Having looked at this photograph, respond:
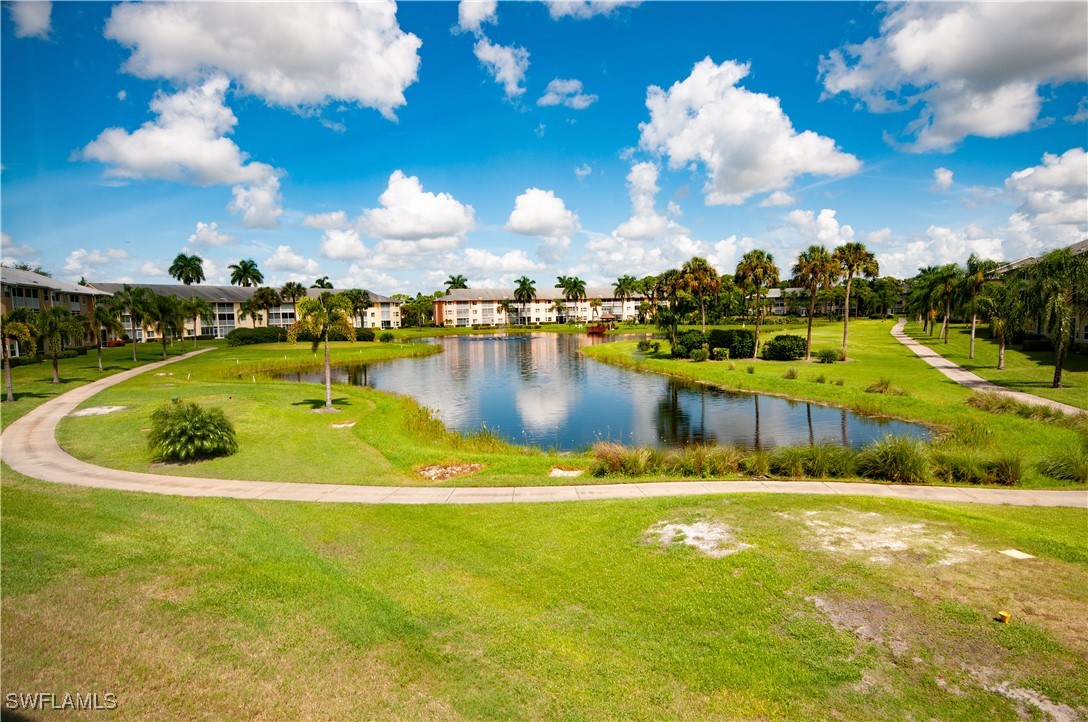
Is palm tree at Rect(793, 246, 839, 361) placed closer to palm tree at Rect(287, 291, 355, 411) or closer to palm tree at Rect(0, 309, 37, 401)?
palm tree at Rect(287, 291, 355, 411)

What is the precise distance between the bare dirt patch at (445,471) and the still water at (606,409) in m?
8.61

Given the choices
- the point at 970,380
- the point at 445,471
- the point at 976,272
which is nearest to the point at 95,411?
the point at 445,471

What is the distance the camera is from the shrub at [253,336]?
84.0m

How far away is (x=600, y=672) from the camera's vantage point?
7.73m

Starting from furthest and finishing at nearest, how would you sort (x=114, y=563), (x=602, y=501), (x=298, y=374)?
(x=298, y=374)
(x=602, y=501)
(x=114, y=563)

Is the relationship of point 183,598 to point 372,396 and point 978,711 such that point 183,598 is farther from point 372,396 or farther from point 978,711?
point 372,396

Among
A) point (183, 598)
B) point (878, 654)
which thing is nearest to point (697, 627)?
point (878, 654)

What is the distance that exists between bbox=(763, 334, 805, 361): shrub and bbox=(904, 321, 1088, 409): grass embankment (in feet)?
41.6

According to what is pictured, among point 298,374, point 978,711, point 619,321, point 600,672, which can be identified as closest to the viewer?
point 978,711

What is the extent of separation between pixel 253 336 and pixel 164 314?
22350 mm

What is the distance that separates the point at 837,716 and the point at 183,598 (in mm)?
10142

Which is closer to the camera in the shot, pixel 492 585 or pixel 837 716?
pixel 837 716

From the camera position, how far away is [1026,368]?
136 feet

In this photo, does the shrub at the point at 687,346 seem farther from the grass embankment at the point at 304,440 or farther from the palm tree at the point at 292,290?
the palm tree at the point at 292,290
